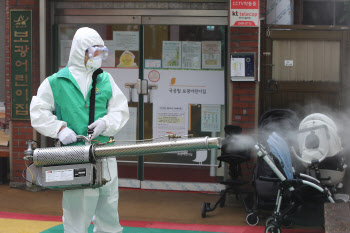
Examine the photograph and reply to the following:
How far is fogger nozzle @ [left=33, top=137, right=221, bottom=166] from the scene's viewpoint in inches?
152

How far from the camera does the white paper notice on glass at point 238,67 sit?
7113 mm

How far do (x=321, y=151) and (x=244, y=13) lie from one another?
6.72ft

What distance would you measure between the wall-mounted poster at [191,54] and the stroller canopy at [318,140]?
7.05 feet

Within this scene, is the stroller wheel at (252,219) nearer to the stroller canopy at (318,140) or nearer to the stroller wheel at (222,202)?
the stroller wheel at (222,202)

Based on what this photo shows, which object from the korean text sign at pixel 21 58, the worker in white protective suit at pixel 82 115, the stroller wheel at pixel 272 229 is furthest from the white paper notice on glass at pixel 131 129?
the worker in white protective suit at pixel 82 115

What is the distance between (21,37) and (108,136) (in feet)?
12.2

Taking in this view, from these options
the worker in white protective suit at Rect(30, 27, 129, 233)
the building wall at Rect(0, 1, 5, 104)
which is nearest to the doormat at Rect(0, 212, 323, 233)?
the worker in white protective suit at Rect(30, 27, 129, 233)

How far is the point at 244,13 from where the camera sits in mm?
7043

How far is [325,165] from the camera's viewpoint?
6.41m

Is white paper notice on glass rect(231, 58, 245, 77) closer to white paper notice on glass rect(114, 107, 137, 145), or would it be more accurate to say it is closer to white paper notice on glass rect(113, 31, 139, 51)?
white paper notice on glass rect(113, 31, 139, 51)

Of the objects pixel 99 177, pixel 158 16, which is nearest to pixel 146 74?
pixel 158 16

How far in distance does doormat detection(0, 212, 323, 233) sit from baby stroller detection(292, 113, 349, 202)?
0.65 m

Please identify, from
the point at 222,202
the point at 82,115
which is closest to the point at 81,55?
the point at 82,115

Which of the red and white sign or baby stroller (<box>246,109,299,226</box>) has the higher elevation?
the red and white sign
